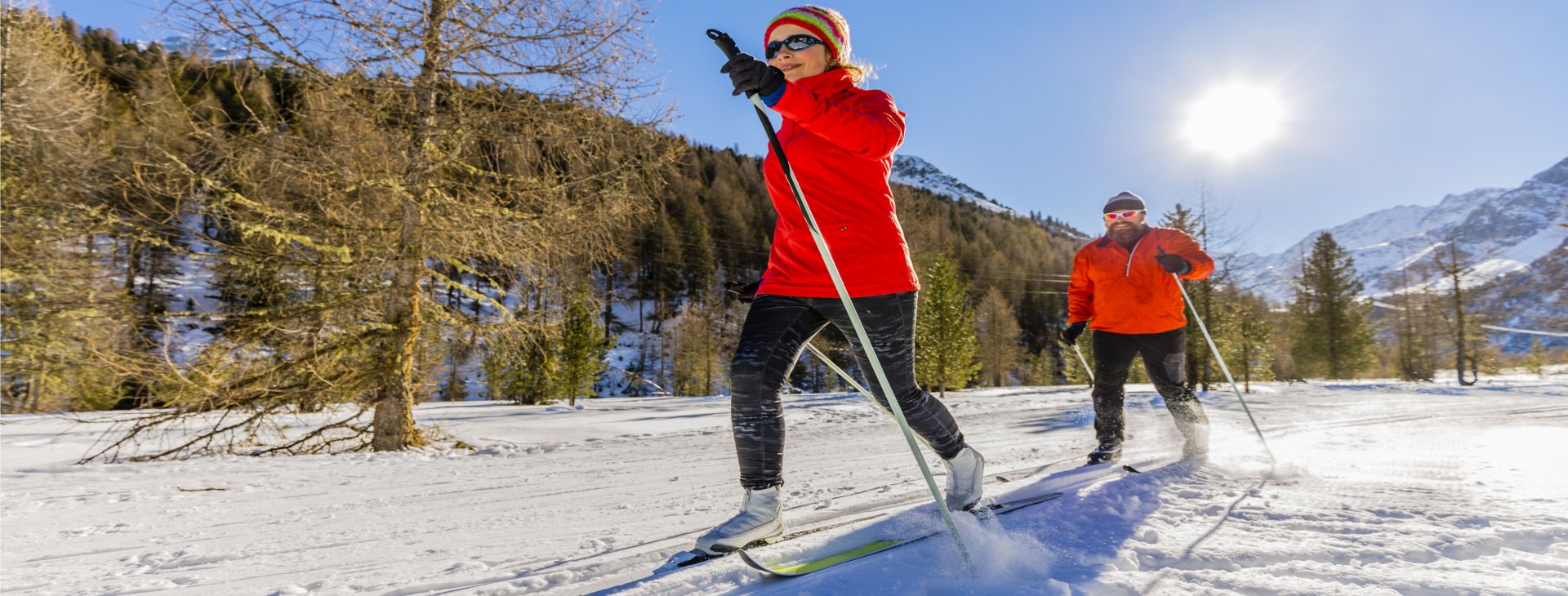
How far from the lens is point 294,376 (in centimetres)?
560

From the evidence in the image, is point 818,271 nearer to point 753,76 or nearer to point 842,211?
point 842,211

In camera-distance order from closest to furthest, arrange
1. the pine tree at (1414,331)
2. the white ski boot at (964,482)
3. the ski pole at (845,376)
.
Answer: the white ski boot at (964,482) → the ski pole at (845,376) → the pine tree at (1414,331)

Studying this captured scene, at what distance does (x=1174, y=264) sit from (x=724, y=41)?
10.0 ft

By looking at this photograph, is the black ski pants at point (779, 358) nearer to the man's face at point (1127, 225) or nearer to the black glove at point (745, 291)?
the black glove at point (745, 291)

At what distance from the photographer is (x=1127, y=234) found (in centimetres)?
391

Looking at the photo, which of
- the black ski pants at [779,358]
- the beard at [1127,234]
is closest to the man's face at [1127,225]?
the beard at [1127,234]

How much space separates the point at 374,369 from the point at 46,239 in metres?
9.51

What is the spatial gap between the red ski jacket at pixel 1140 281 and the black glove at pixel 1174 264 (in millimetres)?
57

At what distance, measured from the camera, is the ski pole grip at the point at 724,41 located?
5.65ft

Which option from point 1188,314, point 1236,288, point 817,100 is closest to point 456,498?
point 817,100

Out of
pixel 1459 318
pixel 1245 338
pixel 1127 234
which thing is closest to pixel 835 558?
pixel 1127 234

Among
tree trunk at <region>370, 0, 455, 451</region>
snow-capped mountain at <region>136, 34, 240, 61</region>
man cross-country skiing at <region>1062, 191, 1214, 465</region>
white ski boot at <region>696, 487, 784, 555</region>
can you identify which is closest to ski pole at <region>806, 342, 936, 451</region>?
white ski boot at <region>696, 487, 784, 555</region>

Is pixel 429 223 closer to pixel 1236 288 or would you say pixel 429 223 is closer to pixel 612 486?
pixel 612 486

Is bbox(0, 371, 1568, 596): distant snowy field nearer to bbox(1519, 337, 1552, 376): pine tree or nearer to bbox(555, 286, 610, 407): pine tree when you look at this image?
bbox(555, 286, 610, 407): pine tree
